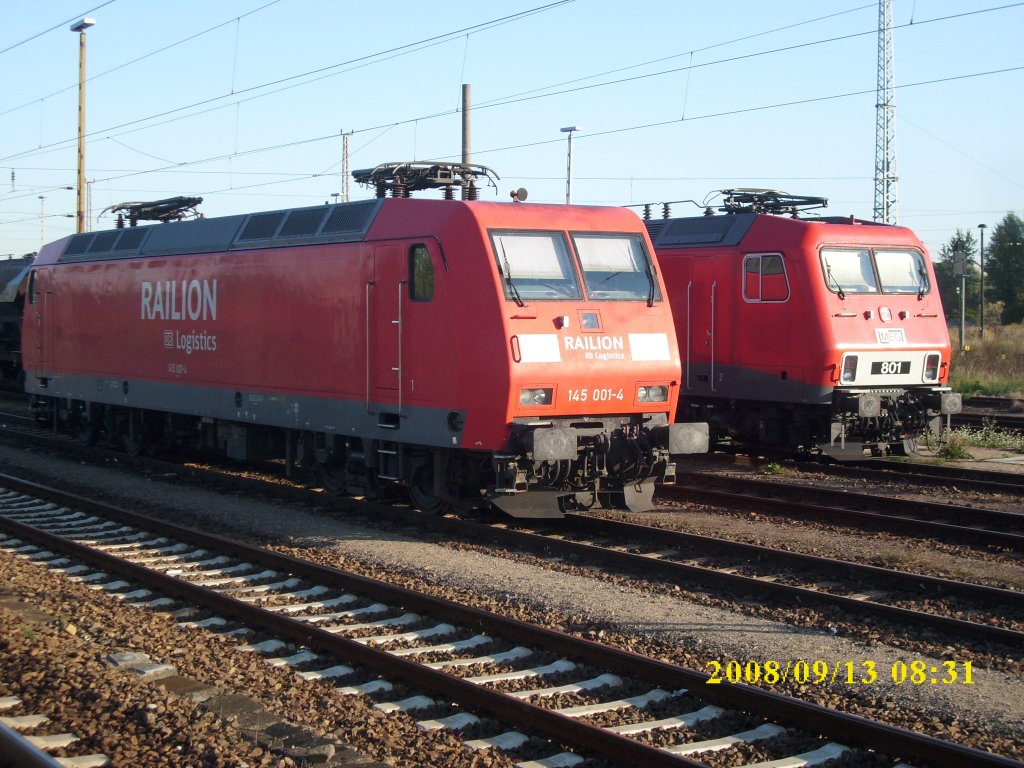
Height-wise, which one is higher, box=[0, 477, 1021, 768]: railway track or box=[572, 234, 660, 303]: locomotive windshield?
box=[572, 234, 660, 303]: locomotive windshield

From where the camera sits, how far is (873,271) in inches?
645

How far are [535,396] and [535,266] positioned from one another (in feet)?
4.46

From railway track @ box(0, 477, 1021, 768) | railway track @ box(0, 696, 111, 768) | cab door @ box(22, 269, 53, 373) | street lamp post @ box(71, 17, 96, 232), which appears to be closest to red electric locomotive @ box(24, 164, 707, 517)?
railway track @ box(0, 477, 1021, 768)

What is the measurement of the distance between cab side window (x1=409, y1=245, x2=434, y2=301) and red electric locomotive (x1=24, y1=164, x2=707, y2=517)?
0.8 inches

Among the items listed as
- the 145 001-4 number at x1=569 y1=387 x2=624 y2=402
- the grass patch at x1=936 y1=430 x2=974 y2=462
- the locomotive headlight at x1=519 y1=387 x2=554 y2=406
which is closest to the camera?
the locomotive headlight at x1=519 y1=387 x2=554 y2=406

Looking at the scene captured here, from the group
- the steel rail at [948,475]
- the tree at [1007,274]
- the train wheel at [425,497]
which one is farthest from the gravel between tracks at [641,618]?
the tree at [1007,274]

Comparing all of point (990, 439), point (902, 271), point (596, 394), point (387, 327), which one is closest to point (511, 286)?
point (596, 394)

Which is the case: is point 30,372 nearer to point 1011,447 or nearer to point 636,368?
point 636,368

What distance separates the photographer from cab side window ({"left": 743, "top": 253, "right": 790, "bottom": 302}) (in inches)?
634

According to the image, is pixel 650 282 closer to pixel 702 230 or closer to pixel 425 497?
pixel 425 497

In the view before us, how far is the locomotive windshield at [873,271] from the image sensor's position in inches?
628

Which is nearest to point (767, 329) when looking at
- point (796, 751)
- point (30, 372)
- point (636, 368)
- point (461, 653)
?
point (636, 368)
